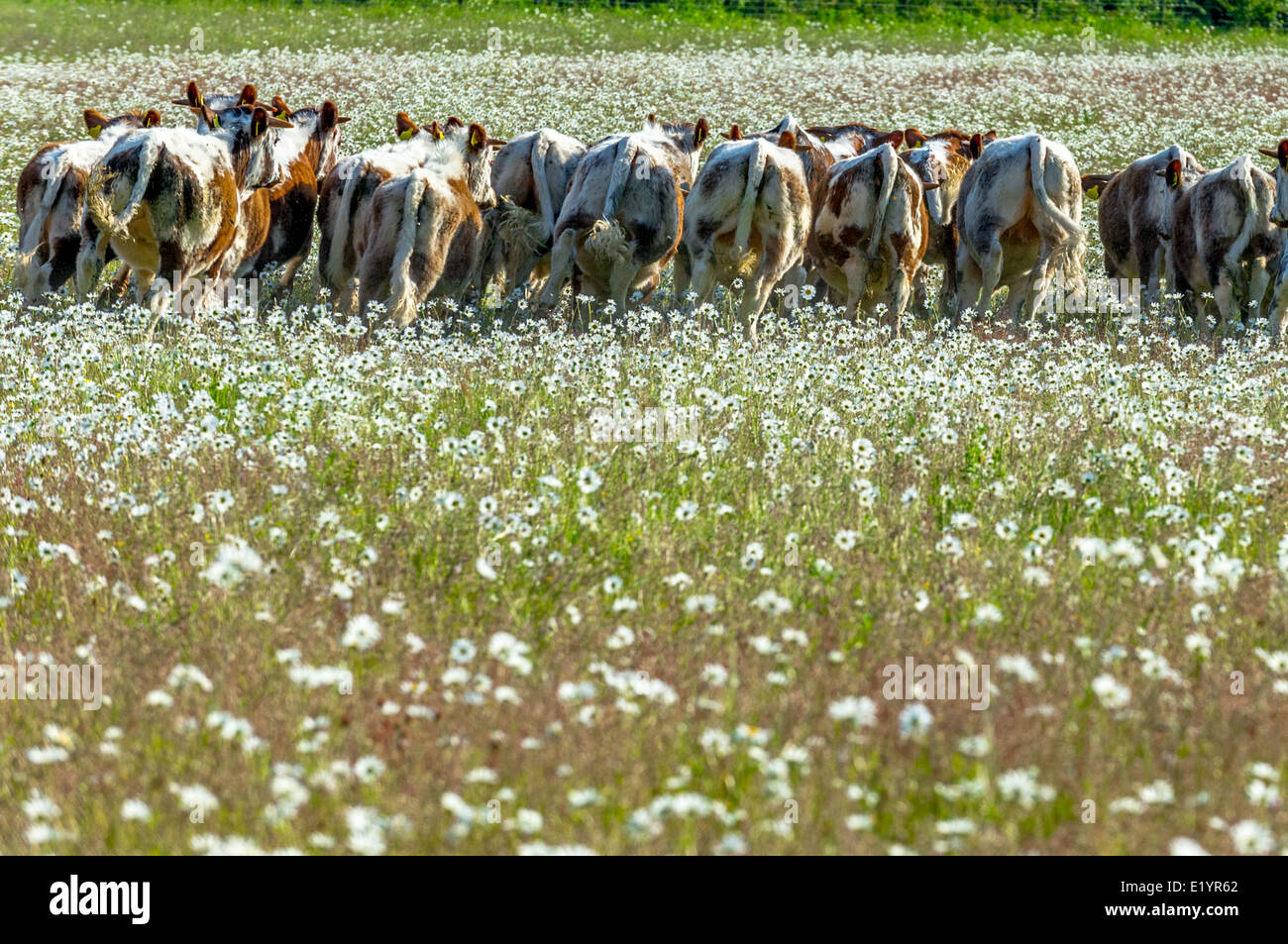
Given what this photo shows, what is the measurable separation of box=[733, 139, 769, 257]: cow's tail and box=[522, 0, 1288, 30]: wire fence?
96.1 feet

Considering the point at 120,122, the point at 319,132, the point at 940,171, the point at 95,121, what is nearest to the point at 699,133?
the point at 940,171

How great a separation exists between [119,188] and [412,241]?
215 cm

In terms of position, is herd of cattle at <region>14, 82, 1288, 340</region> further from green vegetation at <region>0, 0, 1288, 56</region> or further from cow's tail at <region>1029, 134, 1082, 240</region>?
green vegetation at <region>0, 0, 1288, 56</region>

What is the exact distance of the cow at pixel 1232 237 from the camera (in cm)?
1128

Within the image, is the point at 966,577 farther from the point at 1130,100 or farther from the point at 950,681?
the point at 1130,100

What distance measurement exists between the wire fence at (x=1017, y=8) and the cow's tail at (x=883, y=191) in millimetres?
28887

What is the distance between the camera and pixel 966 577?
501cm

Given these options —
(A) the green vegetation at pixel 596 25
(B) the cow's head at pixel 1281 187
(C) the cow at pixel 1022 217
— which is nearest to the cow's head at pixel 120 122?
(C) the cow at pixel 1022 217

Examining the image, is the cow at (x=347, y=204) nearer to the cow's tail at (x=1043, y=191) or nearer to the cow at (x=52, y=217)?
the cow at (x=52, y=217)

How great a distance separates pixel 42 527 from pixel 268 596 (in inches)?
60.5

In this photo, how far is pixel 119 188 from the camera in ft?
31.8

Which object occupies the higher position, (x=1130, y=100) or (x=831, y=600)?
(x=1130, y=100)

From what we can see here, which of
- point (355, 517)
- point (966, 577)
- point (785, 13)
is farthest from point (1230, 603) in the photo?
point (785, 13)

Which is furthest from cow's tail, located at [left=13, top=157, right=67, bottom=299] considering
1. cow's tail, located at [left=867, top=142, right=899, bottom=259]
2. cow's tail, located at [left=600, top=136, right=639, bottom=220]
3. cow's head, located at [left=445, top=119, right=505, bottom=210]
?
cow's tail, located at [left=867, top=142, right=899, bottom=259]
